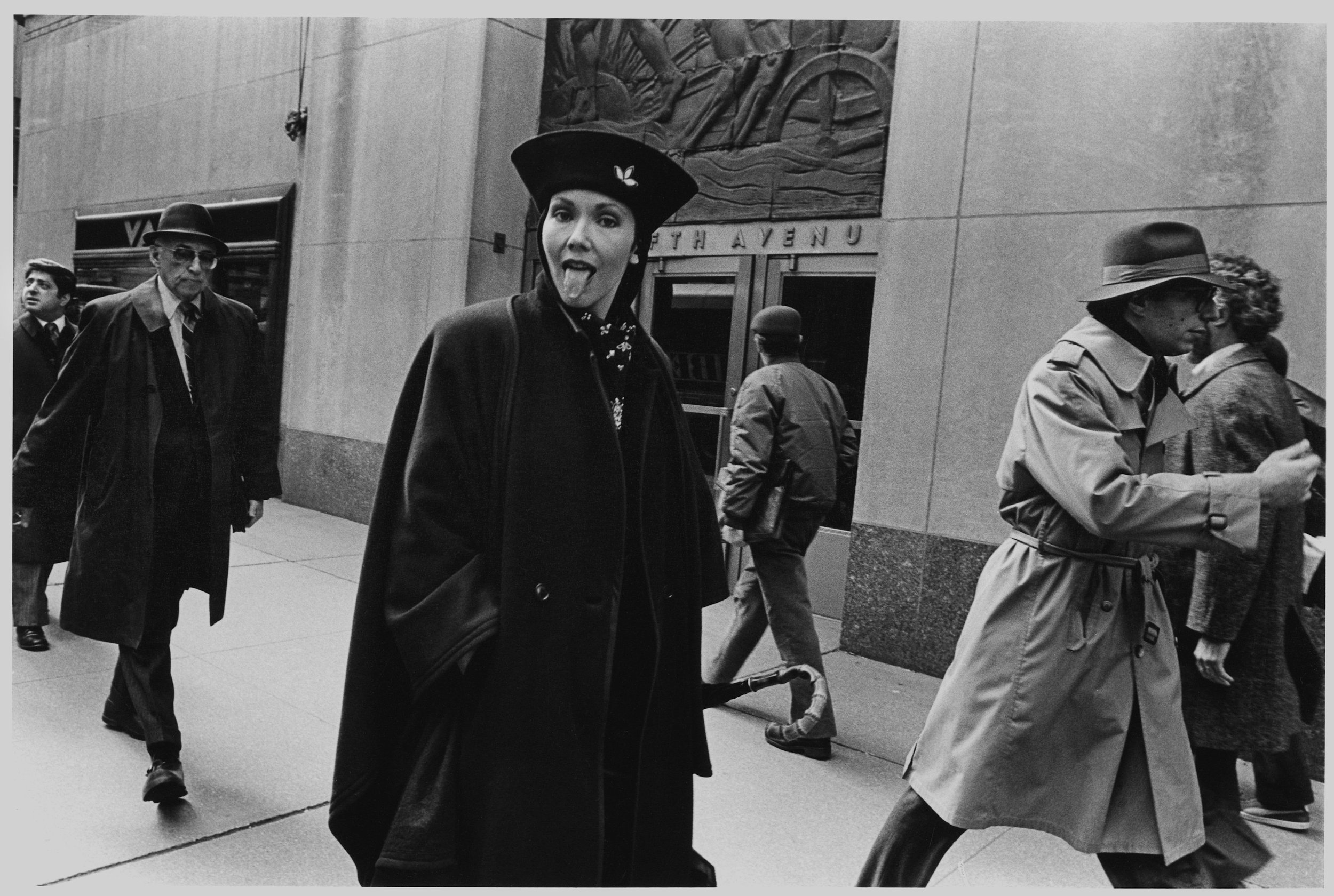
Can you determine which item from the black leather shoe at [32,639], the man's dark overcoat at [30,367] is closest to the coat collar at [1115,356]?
the man's dark overcoat at [30,367]

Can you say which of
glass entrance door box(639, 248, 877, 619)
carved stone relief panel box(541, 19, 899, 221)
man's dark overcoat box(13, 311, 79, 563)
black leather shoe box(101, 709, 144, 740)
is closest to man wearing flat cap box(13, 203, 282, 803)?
black leather shoe box(101, 709, 144, 740)

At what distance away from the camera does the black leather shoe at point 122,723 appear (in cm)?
421

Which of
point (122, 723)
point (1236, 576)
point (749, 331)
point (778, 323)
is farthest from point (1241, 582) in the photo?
point (749, 331)

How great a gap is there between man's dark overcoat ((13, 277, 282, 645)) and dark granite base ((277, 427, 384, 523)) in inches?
194

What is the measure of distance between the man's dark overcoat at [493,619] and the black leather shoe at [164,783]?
Answer: 1682mm

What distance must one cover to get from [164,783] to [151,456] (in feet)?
3.58

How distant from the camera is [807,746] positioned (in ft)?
14.6

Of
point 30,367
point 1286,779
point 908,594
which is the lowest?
point 1286,779

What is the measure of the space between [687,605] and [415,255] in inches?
284

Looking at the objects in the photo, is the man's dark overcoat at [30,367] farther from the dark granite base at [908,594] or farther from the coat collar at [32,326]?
the dark granite base at [908,594]

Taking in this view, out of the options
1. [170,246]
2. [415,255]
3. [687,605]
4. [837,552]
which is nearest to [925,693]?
[837,552]

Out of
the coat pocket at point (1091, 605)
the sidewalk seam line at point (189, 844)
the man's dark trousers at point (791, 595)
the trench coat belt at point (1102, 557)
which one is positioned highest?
the trench coat belt at point (1102, 557)

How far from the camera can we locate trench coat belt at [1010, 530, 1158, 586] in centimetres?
260

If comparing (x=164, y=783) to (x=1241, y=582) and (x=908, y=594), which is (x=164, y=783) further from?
(x=908, y=594)
